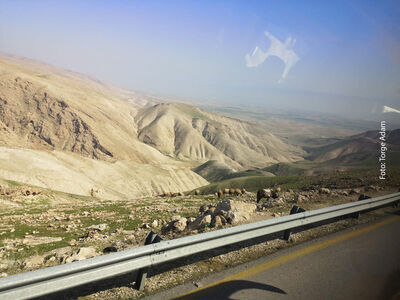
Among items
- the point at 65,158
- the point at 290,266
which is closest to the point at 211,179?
the point at 65,158

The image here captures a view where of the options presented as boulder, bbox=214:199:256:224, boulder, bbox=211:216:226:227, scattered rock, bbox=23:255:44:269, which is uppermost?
boulder, bbox=214:199:256:224

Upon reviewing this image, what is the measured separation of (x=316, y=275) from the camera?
554cm

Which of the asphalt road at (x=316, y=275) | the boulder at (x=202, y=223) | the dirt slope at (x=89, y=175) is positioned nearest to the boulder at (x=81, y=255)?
the boulder at (x=202, y=223)

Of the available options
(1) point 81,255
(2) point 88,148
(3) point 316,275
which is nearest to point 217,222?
(3) point 316,275

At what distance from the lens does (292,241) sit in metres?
7.53

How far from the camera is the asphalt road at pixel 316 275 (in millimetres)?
4770

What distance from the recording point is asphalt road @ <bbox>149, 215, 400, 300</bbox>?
477 cm

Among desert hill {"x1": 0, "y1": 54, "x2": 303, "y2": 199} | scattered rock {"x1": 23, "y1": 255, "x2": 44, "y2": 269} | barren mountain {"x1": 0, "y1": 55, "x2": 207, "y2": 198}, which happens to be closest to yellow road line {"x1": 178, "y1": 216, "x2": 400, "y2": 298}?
scattered rock {"x1": 23, "y1": 255, "x2": 44, "y2": 269}

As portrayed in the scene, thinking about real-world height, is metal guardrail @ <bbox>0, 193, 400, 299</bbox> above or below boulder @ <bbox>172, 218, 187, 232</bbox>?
above

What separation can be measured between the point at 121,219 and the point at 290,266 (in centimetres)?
1044

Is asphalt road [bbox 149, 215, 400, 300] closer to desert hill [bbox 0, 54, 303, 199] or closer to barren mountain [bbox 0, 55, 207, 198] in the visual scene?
desert hill [bbox 0, 54, 303, 199]

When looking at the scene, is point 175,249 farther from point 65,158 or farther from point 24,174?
point 65,158

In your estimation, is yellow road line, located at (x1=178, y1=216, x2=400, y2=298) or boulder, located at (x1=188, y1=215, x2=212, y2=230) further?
boulder, located at (x1=188, y1=215, x2=212, y2=230)

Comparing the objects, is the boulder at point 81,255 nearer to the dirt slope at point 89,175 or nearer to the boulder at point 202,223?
the boulder at point 202,223
